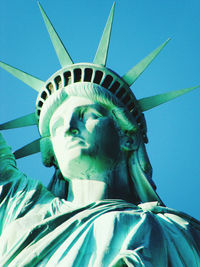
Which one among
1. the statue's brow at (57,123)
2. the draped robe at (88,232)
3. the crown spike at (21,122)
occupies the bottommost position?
the draped robe at (88,232)

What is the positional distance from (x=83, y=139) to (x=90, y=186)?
744 millimetres

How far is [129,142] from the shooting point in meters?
11.8

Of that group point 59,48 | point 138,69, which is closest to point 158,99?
point 138,69

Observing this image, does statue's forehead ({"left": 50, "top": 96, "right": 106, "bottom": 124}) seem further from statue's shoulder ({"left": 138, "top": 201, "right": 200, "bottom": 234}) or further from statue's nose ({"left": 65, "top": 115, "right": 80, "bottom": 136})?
statue's shoulder ({"left": 138, "top": 201, "right": 200, "bottom": 234})

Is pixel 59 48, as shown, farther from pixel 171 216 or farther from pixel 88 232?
pixel 88 232

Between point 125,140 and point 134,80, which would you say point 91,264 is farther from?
point 134,80

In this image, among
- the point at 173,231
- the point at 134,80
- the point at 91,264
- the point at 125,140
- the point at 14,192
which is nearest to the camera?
the point at 91,264

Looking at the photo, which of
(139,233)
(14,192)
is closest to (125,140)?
(14,192)

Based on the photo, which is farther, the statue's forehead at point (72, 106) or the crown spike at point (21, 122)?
the crown spike at point (21, 122)

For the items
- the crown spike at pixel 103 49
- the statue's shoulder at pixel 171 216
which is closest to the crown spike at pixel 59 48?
the crown spike at pixel 103 49

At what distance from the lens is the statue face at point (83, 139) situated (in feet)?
35.6

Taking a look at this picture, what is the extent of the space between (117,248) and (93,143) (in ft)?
8.67

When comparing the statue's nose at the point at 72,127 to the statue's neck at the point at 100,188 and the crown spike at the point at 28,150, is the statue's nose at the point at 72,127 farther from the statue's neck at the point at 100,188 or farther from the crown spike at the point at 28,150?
the crown spike at the point at 28,150

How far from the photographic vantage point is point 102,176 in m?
11.0
